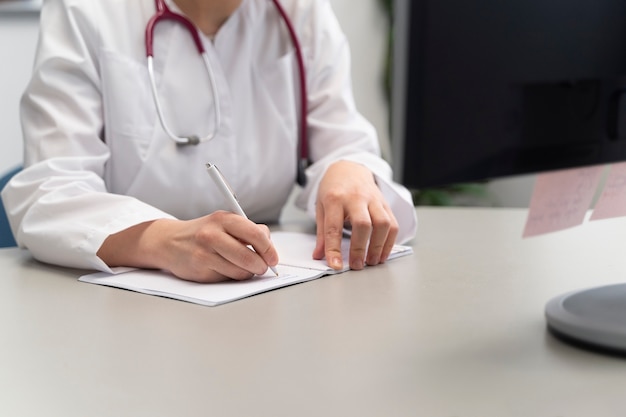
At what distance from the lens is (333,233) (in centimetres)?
104

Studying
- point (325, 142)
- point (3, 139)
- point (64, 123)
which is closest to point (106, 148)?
point (64, 123)

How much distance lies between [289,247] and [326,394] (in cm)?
57

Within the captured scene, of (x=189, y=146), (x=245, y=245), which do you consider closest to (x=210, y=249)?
(x=245, y=245)

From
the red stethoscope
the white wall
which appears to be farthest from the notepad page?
the white wall

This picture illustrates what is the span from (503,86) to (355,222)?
47 cm

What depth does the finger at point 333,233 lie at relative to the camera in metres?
1.00

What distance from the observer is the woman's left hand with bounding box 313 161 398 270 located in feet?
3.31

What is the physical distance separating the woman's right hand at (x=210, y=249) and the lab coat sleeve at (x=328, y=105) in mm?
405

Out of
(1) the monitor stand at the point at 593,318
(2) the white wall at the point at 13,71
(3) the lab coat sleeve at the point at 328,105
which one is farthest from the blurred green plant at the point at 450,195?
(1) the monitor stand at the point at 593,318

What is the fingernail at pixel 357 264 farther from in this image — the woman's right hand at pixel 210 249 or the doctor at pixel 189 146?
the woman's right hand at pixel 210 249

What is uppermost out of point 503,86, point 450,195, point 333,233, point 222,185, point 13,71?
point 503,86

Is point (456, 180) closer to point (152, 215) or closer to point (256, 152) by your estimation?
point (152, 215)

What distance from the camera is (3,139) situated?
2178 mm

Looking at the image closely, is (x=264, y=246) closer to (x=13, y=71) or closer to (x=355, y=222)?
(x=355, y=222)
